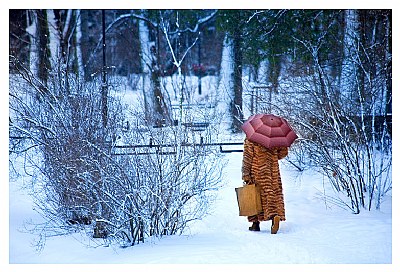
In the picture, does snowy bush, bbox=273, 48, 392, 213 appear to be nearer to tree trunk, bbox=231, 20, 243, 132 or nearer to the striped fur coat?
the striped fur coat

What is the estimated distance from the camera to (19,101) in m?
9.19

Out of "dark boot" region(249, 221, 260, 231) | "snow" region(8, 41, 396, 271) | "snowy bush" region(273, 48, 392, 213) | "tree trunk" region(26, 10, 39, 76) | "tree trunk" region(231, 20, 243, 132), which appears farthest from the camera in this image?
"tree trunk" region(26, 10, 39, 76)

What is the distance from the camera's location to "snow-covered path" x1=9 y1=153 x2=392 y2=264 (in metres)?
6.72

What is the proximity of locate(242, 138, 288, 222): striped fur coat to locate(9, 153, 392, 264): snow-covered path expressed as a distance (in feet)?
1.03

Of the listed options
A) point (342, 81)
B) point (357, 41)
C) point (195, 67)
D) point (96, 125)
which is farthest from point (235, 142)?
point (195, 67)

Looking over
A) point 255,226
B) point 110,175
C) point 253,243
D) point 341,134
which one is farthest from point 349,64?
point 110,175

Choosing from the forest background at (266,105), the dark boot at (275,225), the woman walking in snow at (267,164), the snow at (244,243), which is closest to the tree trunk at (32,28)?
the forest background at (266,105)

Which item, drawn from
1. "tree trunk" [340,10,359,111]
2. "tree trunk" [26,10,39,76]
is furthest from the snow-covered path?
"tree trunk" [26,10,39,76]

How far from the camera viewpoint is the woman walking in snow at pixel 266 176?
7414 millimetres

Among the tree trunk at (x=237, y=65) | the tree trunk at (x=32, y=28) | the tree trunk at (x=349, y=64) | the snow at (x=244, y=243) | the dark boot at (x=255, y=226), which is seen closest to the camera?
the snow at (x=244, y=243)

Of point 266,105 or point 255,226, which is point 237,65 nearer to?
point 266,105

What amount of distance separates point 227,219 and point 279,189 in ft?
5.13

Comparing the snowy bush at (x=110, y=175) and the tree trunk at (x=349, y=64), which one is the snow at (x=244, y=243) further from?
the tree trunk at (x=349, y=64)

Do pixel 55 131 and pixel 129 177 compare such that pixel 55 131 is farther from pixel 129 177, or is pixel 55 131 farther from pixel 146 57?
pixel 146 57
